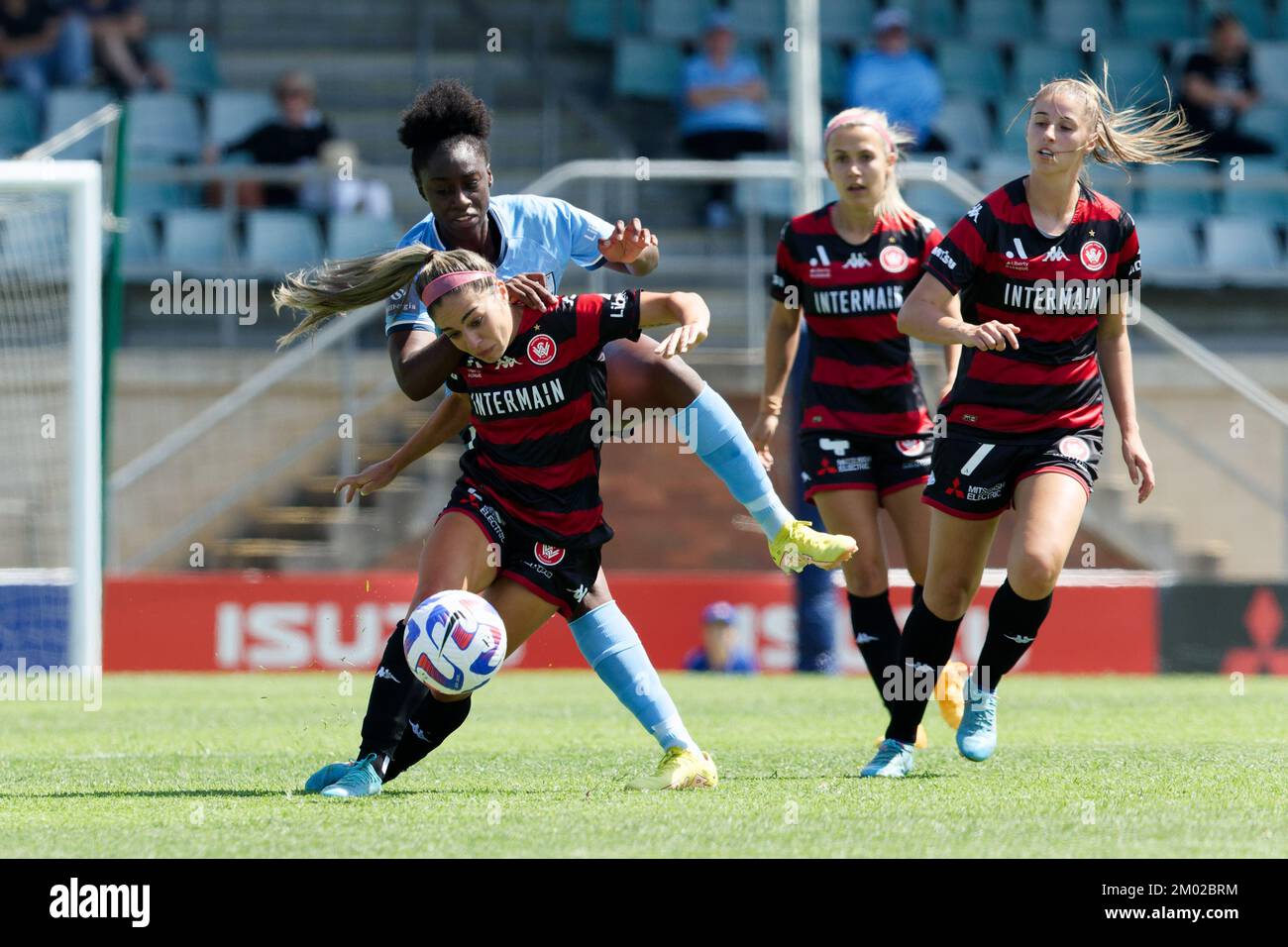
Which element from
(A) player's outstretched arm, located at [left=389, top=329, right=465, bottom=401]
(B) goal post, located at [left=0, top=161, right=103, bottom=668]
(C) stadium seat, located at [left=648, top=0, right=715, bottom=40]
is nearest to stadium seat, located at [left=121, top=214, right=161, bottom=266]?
(B) goal post, located at [left=0, top=161, right=103, bottom=668]

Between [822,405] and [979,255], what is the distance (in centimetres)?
129

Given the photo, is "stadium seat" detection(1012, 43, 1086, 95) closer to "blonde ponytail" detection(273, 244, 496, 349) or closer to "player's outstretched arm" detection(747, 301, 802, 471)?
"player's outstretched arm" detection(747, 301, 802, 471)

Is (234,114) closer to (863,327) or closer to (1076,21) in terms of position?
(1076,21)

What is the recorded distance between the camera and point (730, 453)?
229 inches

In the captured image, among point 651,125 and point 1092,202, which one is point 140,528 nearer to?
point 651,125

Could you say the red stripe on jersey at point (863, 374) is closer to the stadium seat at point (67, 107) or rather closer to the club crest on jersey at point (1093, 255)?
the club crest on jersey at point (1093, 255)

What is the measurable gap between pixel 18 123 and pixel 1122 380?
1207 centimetres

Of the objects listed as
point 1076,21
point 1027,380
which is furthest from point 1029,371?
point 1076,21

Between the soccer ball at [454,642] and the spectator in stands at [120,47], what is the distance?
39.6 ft

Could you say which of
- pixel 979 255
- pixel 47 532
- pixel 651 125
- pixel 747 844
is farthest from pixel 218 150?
pixel 747 844

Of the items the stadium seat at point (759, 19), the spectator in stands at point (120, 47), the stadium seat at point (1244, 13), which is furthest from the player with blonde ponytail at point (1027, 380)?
the stadium seat at point (1244, 13)
